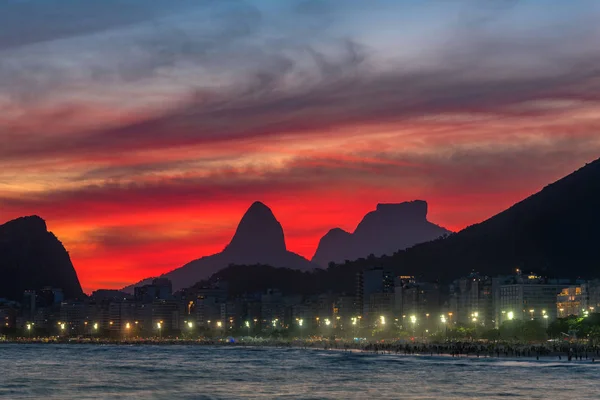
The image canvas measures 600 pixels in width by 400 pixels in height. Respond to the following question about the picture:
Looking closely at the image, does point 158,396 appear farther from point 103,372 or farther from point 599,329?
point 599,329

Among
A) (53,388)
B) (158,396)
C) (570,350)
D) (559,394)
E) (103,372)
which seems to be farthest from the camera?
(570,350)

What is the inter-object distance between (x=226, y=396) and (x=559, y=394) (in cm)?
3129

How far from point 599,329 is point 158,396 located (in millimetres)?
108131

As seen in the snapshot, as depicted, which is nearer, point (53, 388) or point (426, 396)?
point (426, 396)

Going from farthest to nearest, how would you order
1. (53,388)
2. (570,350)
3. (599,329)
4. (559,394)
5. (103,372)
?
(599,329) < (570,350) < (103,372) < (53,388) < (559,394)

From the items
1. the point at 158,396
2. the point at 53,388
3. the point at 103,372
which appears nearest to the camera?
the point at 158,396

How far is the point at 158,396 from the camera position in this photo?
9581 centimetres

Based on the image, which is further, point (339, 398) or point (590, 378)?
point (590, 378)

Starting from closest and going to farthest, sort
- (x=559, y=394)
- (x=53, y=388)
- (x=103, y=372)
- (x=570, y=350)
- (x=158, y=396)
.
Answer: (x=559, y=394)
(x=158, y=396)
(x=53, y=388)
(x=103, y=372)
(x=570, y=350)

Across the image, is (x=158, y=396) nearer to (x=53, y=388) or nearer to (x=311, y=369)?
(x=53, y=388)

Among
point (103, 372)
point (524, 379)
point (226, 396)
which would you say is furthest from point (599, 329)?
point (226, 396)

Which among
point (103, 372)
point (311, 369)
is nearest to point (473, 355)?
point (311, 369)

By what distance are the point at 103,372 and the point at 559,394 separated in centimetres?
7419

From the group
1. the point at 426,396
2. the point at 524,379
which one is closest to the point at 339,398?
the point at 426,396
